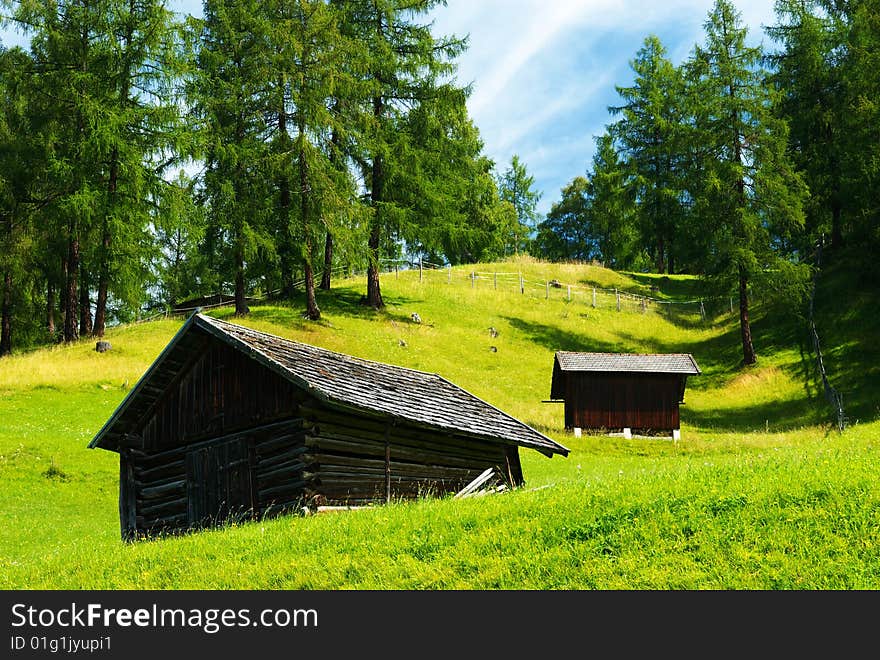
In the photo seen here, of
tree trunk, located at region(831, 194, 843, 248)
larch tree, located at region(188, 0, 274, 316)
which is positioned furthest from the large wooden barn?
tree trunk, located at region(831, 194, 843, 248)

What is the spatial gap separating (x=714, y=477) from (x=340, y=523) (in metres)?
6.02

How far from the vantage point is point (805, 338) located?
145ft

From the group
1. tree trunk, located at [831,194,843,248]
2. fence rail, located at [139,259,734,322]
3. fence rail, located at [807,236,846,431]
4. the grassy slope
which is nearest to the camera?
the grassy slope

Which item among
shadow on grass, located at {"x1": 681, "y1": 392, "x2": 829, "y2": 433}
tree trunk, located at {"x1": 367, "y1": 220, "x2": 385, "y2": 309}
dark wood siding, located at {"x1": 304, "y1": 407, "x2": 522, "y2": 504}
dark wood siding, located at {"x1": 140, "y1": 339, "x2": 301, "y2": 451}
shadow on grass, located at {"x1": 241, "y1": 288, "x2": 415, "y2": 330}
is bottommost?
shadow on grass, located at {"x1": 681, "y1": 392, "x2": 829, "y2": 433}

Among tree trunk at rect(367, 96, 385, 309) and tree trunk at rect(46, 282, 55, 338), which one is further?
tree trunk at rect(46, 282, 55, 338)

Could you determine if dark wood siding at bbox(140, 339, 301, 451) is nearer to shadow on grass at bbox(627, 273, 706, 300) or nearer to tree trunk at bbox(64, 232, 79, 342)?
tree trunk at bbox(64, 232, 79, 342)

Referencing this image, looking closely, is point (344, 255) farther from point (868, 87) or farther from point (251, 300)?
point (868, 87)

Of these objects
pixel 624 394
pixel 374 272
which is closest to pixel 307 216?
pixel 374 272

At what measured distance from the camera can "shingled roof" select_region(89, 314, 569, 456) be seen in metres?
16.3

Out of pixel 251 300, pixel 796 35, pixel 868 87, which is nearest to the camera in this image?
pixel 868 87

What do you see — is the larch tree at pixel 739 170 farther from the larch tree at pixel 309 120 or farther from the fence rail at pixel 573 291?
the larch tree at pixel 309 120

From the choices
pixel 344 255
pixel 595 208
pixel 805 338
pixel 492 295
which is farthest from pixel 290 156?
pixel 595 208

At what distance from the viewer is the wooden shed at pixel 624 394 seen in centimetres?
3459

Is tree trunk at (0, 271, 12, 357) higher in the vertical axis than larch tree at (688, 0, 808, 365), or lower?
lower
